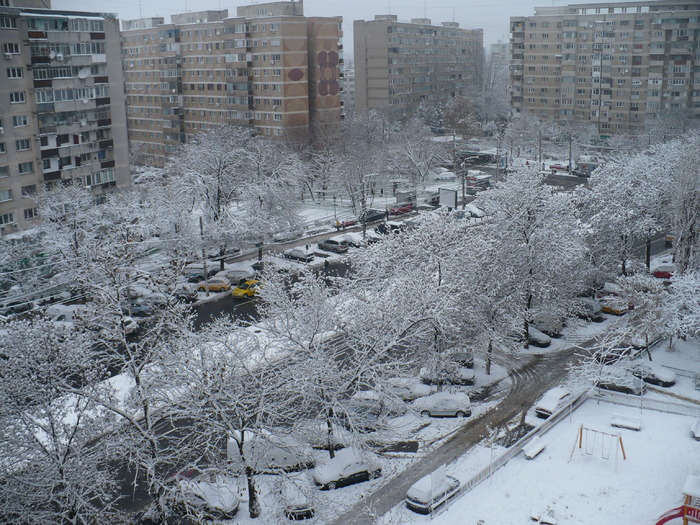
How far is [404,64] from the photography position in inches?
3819

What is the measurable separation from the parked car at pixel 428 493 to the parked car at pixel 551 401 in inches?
255

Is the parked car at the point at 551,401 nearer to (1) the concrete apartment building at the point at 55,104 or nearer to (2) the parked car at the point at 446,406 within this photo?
(2) the parked car at the point at 446,406

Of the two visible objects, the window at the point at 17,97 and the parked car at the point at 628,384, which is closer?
the parked car at the point at 628,384

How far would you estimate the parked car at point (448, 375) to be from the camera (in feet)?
85.8

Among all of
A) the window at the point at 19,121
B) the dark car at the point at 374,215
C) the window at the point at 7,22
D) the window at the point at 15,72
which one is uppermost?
the window at the point at 7,22

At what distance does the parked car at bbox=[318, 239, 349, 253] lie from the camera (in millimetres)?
45219

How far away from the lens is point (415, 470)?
21484mm

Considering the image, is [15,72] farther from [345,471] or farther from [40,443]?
[345,471]

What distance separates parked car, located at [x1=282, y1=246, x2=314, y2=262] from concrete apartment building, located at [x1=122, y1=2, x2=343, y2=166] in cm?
2525

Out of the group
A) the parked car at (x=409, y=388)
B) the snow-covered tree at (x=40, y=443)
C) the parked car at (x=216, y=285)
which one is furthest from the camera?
the parked car at (x=216, y=285)

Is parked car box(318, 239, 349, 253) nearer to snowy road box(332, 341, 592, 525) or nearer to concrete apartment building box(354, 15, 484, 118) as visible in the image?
snowy road box(332, 341, 592, 525)

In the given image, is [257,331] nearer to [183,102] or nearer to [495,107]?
[183,102]

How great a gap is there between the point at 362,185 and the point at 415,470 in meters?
31.0

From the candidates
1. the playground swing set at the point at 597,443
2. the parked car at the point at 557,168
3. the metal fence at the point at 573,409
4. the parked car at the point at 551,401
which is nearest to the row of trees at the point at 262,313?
the parked car at the point at 551,401
